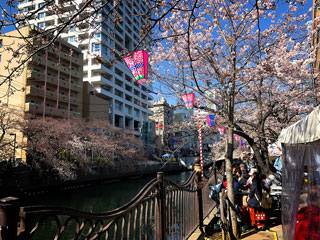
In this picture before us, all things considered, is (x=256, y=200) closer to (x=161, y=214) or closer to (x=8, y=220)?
(x=161, y=214)

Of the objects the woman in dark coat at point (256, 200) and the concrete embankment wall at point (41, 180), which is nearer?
the woman in dark coat at point (256, 200)

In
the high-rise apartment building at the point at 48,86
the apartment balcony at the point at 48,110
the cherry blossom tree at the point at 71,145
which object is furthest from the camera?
the apartment balcony at the point at 48,110

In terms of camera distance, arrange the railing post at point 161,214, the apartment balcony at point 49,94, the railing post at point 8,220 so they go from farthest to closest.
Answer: the apartment balcony at point 49,94
the railing post at point 161,214
the railing post at point 8,220

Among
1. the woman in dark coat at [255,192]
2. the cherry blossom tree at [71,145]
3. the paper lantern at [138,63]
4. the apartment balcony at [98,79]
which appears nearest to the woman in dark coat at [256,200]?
the woman in dark coat at [255,192]

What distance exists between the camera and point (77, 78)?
36.0m

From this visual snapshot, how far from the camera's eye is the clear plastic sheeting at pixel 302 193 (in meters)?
3.44

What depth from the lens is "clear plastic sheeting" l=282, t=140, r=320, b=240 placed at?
3.44 m

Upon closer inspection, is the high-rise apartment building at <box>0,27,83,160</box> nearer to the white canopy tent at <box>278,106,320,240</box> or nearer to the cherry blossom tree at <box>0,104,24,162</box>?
the cherry blossom tree at <box>0,104,24,162</box>

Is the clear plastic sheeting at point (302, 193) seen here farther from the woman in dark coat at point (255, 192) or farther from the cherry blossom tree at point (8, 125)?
the cherry blossom tree at point (8, 125)

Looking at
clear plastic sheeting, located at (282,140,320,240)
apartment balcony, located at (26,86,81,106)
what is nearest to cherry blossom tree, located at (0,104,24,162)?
apartment balcony, located at (26,86,81,106)

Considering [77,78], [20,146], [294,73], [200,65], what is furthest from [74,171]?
[294,73]

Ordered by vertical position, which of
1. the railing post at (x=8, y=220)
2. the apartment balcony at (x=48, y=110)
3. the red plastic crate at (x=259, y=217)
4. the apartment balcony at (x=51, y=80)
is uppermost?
the apartment balcony at (x=51, y=80)

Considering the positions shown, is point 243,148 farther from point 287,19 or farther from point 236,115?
point 287,19

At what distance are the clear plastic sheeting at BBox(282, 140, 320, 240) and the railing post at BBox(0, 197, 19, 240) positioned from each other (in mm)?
3629
